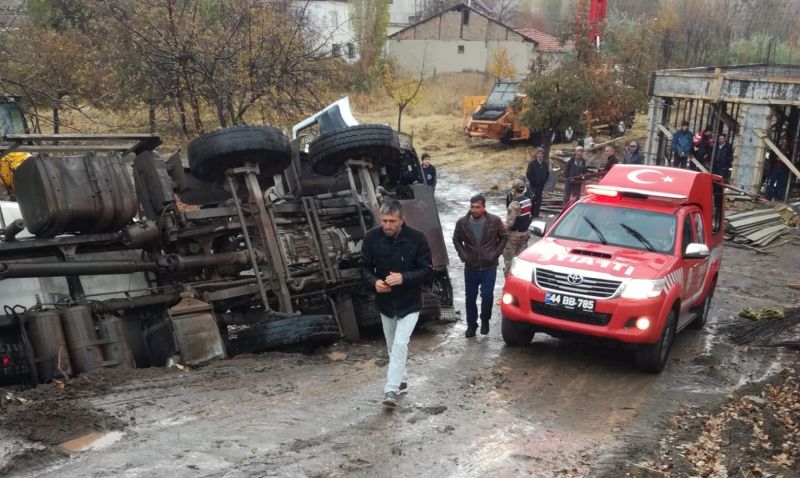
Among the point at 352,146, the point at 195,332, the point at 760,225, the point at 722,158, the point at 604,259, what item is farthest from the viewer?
the point at 722,158

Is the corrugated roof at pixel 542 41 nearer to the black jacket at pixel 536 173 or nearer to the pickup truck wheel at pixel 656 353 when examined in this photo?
the black jacket at pixel 536 173

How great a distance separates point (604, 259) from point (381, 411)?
3.06 metres

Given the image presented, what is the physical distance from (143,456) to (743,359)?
663 cm

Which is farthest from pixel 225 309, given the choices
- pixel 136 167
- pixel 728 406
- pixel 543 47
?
pixel 543 47

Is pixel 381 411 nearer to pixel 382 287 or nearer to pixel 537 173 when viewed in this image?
pixel 382 287

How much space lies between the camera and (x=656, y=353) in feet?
25.3

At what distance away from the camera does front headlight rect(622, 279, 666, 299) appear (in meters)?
7.56

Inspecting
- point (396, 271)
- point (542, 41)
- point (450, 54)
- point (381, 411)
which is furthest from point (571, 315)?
point (542, 41)

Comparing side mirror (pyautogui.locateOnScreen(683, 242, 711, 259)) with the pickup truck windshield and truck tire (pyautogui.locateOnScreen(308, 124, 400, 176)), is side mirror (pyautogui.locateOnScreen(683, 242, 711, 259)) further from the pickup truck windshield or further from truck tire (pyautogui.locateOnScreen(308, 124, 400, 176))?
truck tire (pyautogui.locateOnScreen(308, 124, 400, 176))

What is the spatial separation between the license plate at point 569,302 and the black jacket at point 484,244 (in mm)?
1233

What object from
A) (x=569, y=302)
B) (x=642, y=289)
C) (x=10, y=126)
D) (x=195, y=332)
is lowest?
(x=195, y=332)

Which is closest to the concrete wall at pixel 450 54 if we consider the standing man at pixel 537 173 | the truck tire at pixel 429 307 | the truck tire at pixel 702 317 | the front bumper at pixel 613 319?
the standing man at pixel 537 173

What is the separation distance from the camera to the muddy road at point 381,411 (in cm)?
530

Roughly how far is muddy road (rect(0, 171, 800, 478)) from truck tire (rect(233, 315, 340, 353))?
15 cm
